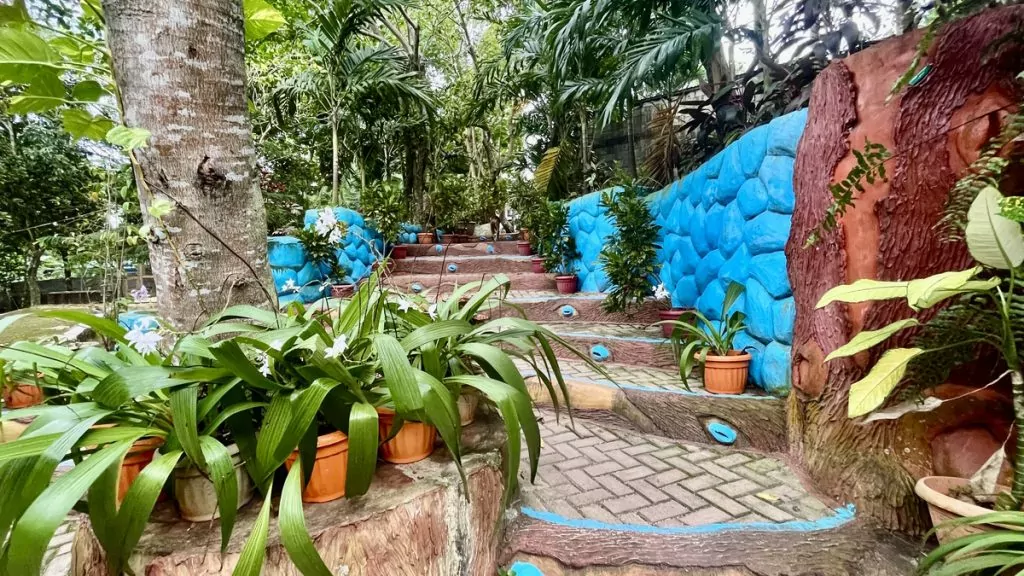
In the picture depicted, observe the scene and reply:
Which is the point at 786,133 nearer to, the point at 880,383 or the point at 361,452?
the point at 880,383

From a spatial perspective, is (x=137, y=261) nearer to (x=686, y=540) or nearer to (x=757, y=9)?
(x=686, y=540)

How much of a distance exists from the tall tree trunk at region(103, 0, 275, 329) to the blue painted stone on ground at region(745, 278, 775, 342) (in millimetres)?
2248

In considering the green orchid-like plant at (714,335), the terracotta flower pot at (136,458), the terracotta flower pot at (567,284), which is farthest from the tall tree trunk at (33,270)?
the green orchid-like plant at (714,335)

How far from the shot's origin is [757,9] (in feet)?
10.2

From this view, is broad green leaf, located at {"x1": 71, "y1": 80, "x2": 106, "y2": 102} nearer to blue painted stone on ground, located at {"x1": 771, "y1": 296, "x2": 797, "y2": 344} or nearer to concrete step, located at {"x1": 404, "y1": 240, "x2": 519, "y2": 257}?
blue painted stone on ground, located at {"x1": 771, "y1": 296, "x2": 797, "y2": 344}

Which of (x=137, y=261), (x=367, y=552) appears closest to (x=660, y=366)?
(x=367, y=552)

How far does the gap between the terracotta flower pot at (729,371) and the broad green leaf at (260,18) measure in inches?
102

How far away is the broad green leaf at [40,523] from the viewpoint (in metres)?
0.62

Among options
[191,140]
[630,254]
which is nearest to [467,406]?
[191,140]

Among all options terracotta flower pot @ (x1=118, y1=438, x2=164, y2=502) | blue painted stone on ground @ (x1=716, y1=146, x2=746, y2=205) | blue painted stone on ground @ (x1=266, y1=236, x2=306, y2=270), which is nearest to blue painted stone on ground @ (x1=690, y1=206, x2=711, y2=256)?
blue painted stone on ground @ (x1=716, y1=146, x2=746, y2=205)

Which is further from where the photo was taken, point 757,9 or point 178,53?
point 757,9

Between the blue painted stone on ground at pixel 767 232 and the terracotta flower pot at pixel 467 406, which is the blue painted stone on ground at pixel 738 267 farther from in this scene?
the terracotta flower pot at pixel 467 406

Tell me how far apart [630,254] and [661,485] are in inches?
82.3

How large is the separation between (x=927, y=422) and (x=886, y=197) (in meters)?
0.75
